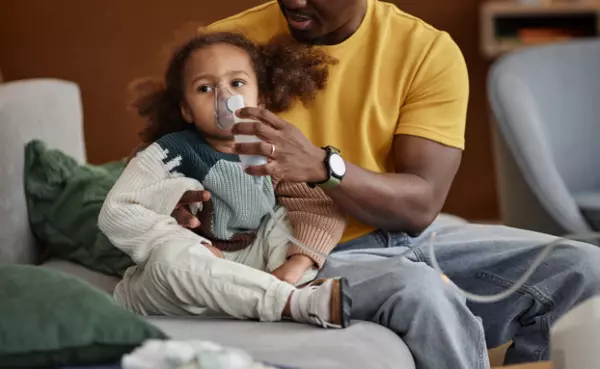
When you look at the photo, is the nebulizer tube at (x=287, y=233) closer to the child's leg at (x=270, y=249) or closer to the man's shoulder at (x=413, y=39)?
the child's leg at (x=270, y=249)

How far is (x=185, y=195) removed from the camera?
1.21 meters

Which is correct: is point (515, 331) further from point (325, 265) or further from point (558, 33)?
point (558, 33)

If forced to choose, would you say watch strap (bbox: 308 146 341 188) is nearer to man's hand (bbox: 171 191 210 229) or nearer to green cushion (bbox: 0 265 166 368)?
man's hand (bbox: 171 191 210 229)

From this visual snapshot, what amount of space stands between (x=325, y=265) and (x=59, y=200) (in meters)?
0.51

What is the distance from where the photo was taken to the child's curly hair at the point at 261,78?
123 centimetres

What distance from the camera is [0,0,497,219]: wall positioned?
4.58 feet

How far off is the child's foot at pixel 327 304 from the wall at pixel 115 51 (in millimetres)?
289

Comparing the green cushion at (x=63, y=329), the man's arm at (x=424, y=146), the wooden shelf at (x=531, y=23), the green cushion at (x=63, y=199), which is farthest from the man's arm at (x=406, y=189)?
the wooden shelf at (x=531, y=23)

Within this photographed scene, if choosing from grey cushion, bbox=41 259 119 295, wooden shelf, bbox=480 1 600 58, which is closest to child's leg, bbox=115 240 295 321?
grey cushion, bbox=41 259 119 295

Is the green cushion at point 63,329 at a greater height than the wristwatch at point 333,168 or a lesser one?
lesser

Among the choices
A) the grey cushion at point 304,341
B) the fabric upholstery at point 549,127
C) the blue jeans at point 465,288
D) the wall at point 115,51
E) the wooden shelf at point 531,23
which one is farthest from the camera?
the wooden shelf at point 531,23

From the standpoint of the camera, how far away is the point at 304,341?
3.75ft

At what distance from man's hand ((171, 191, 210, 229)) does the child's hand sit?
11 centimetres

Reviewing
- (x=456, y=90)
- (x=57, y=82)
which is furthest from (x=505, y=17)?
(x=456, y=90)
